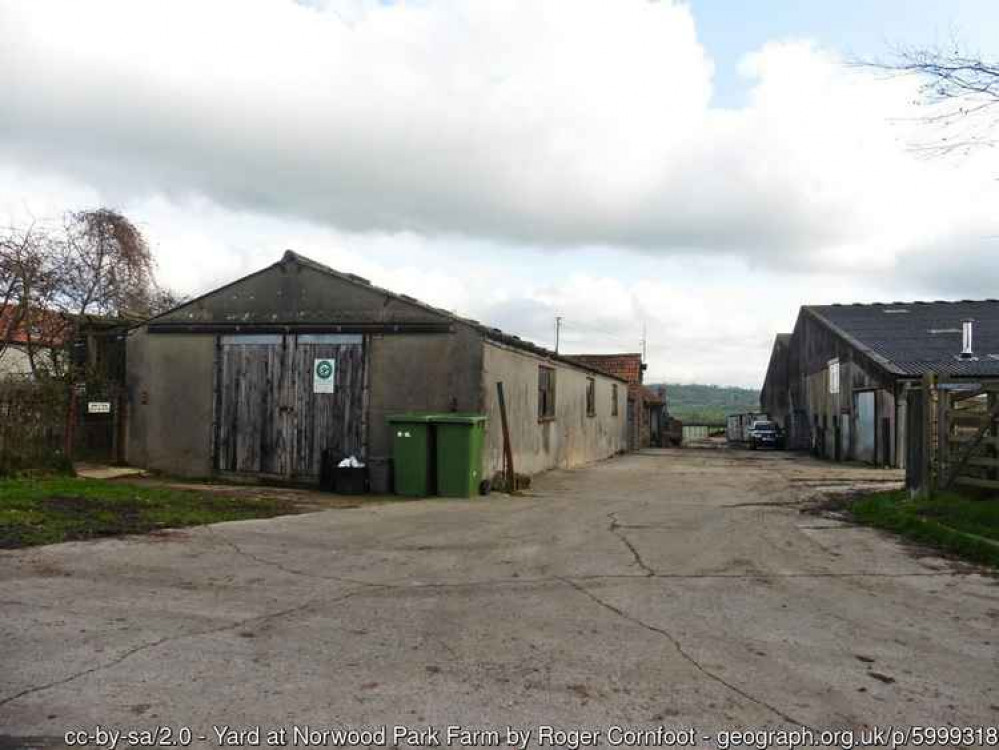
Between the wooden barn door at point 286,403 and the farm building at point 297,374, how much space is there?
0.02 meters

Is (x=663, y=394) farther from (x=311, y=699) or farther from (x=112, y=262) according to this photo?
(x=311, y=699)

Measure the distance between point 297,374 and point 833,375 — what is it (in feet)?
77.7

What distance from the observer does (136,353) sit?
15.2 m

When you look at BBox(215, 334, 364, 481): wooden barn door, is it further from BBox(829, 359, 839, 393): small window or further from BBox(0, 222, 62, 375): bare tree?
BBox(829, 359, 839, 393): small window

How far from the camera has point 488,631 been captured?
5078mm

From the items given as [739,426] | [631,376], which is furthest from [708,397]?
Result: [631,376]

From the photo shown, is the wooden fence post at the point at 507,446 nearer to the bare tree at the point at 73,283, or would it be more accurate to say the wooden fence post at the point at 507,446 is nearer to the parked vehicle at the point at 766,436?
the bare tree at the point at 73,283

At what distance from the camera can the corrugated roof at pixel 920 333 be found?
24875 mm

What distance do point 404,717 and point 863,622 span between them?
3.57 m

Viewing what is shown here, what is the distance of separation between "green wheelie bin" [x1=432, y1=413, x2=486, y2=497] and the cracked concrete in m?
3.64

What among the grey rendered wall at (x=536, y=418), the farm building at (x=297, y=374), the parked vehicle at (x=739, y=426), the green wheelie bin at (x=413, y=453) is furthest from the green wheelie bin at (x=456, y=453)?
the parked vehicle at (x=739, y=426)

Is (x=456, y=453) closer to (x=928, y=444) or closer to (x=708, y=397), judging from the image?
(x=928, y=444)

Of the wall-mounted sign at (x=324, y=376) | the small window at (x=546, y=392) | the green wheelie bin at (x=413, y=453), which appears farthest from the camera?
the small window at (x=546, y=392)

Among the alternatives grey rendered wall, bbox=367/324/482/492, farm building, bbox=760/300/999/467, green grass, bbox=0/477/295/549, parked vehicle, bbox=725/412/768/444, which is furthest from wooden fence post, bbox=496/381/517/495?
parked vehicle, bbox=725/412/768/444
